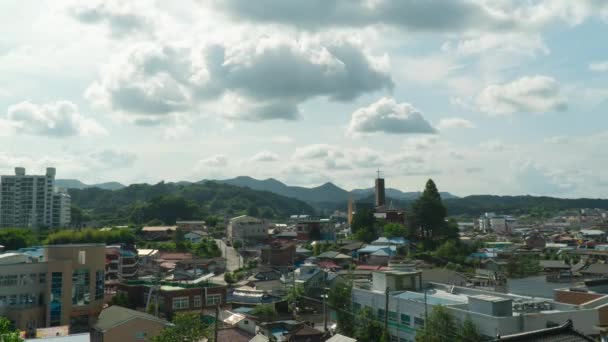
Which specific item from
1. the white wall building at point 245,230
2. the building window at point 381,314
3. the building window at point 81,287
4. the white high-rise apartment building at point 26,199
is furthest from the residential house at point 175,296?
the white high-rise apartment building at point 26,199

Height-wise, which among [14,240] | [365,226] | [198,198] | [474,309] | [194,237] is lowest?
[474,309]

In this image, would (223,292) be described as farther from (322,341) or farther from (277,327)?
(322,341)

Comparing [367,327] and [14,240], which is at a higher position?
[14,240]

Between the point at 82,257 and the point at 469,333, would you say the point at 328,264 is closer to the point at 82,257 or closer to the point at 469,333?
the point at 82,257

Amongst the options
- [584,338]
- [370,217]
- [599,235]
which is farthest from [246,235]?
[584,338]

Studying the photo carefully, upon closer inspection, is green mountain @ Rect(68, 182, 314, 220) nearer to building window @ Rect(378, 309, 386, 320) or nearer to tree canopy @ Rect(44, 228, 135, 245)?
tree canopy @ Rect(44, 228, 135, 245)

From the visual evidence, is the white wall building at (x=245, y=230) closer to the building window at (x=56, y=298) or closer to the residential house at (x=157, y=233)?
the residential house at (x=157, y=233)

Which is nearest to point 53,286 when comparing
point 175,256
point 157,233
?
point 175,256
